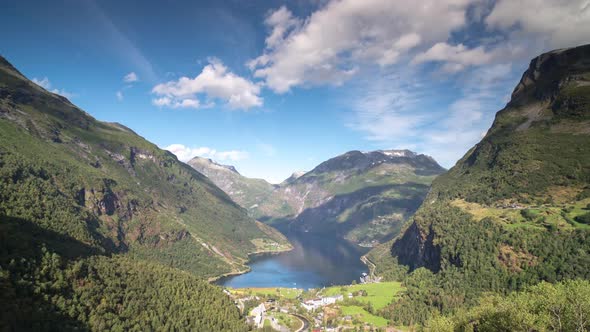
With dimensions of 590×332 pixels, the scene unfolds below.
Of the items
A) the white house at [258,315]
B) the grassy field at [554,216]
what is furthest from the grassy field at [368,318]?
the grassy field at [554,216]

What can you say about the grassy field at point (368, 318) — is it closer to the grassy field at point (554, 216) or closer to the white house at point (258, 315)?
the white house at point (258, 315)

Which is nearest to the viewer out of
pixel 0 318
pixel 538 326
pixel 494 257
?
pixel 538 326

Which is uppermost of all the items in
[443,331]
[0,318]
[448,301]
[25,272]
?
[25,272]

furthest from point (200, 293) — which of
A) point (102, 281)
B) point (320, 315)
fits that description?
point (320, 315)

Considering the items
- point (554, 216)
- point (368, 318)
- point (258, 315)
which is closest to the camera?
→ point (554, 216)

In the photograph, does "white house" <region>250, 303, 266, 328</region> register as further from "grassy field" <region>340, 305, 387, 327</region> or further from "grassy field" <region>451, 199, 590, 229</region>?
"grassy field" <region>451, 199, 590, 229</region>

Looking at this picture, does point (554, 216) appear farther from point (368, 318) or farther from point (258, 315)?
point (258, 315)

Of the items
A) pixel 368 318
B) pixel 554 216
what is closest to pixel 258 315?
pixel 368 318

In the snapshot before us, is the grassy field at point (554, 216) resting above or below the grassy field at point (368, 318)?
above

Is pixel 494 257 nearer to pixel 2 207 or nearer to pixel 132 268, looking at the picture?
pixel 132 268

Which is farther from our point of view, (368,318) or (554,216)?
(368,318)

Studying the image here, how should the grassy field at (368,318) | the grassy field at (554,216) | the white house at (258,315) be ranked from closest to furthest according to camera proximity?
the grassy field at (554,216), the white house at (258,315), the grassy field at (368,318)
